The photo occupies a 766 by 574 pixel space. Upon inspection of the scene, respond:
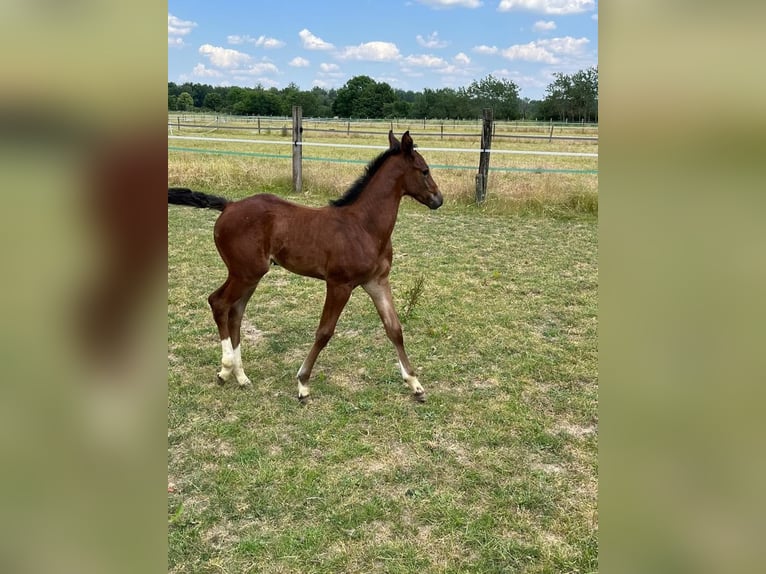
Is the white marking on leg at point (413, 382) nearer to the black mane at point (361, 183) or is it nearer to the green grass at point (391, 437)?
the green grass at point (391, 437)

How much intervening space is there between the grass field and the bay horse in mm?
368

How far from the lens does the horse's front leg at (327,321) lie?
12.1ft

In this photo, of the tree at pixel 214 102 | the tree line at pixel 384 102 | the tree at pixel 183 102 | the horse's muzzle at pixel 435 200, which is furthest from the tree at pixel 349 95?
the horse's muzzle at pixel 435 200

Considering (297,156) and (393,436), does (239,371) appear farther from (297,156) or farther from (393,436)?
(297,156)

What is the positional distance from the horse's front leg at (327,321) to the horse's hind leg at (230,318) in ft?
1.53

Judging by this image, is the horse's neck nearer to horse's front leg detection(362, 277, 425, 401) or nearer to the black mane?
the black mane

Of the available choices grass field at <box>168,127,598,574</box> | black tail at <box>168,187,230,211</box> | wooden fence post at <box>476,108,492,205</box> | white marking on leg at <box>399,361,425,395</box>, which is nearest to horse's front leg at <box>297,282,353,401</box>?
grass field at <box>168,127,598,574</box>

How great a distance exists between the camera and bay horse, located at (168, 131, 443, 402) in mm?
3701

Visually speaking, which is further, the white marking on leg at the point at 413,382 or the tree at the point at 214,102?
the tree at the point at 214,102

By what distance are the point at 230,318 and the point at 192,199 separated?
888 mm

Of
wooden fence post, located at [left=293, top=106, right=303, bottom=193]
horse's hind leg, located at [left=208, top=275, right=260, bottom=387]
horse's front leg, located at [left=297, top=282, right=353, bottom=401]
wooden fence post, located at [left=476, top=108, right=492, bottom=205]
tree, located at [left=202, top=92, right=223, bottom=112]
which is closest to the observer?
horse's front leg, located at [left=297, top=282, right=353, bottom=401]
